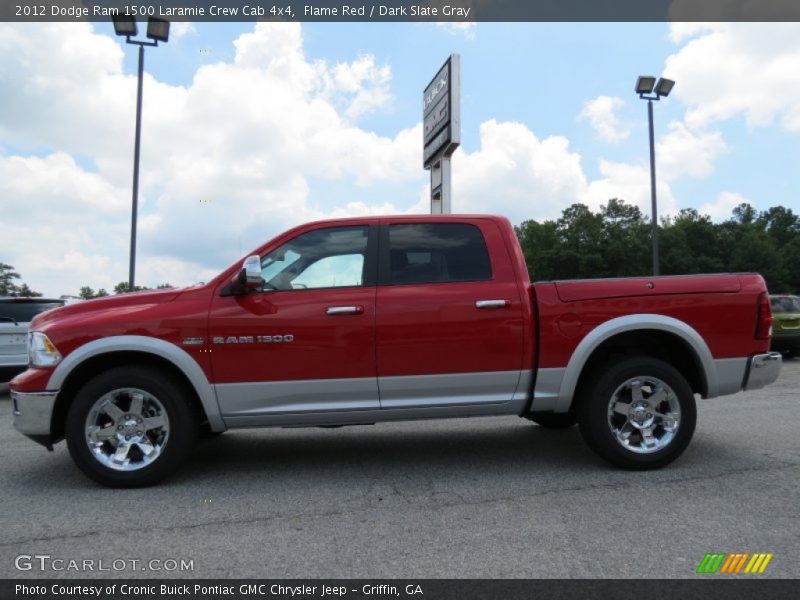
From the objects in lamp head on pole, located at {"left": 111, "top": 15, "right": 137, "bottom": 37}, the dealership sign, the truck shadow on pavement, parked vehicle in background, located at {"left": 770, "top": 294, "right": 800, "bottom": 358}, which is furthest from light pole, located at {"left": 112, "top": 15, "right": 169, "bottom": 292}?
parked vehicle in background, located at {"left": 770, "top": 294, "right": 800, "bottom": 358}

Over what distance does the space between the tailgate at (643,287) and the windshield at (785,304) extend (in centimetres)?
1208

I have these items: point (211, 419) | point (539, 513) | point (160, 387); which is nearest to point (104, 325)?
point (160, 387)

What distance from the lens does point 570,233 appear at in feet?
232

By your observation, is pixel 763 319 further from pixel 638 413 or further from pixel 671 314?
pixel 638 413

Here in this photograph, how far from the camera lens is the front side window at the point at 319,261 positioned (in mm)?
4934

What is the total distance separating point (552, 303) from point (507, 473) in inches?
51.9

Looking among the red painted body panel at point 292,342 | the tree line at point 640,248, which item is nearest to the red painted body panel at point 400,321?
the red painted body panel at point 292,342

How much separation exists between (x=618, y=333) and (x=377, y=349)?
181 centimetres

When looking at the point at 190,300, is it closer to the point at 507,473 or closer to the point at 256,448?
the point at 256,448

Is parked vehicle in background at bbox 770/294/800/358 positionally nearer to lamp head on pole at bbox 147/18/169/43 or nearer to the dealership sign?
the dealership sign

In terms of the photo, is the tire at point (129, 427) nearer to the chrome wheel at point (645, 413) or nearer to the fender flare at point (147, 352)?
the fender flare at point (147, 352)

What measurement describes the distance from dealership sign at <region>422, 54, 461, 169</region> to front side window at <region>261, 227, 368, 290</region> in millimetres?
12342
